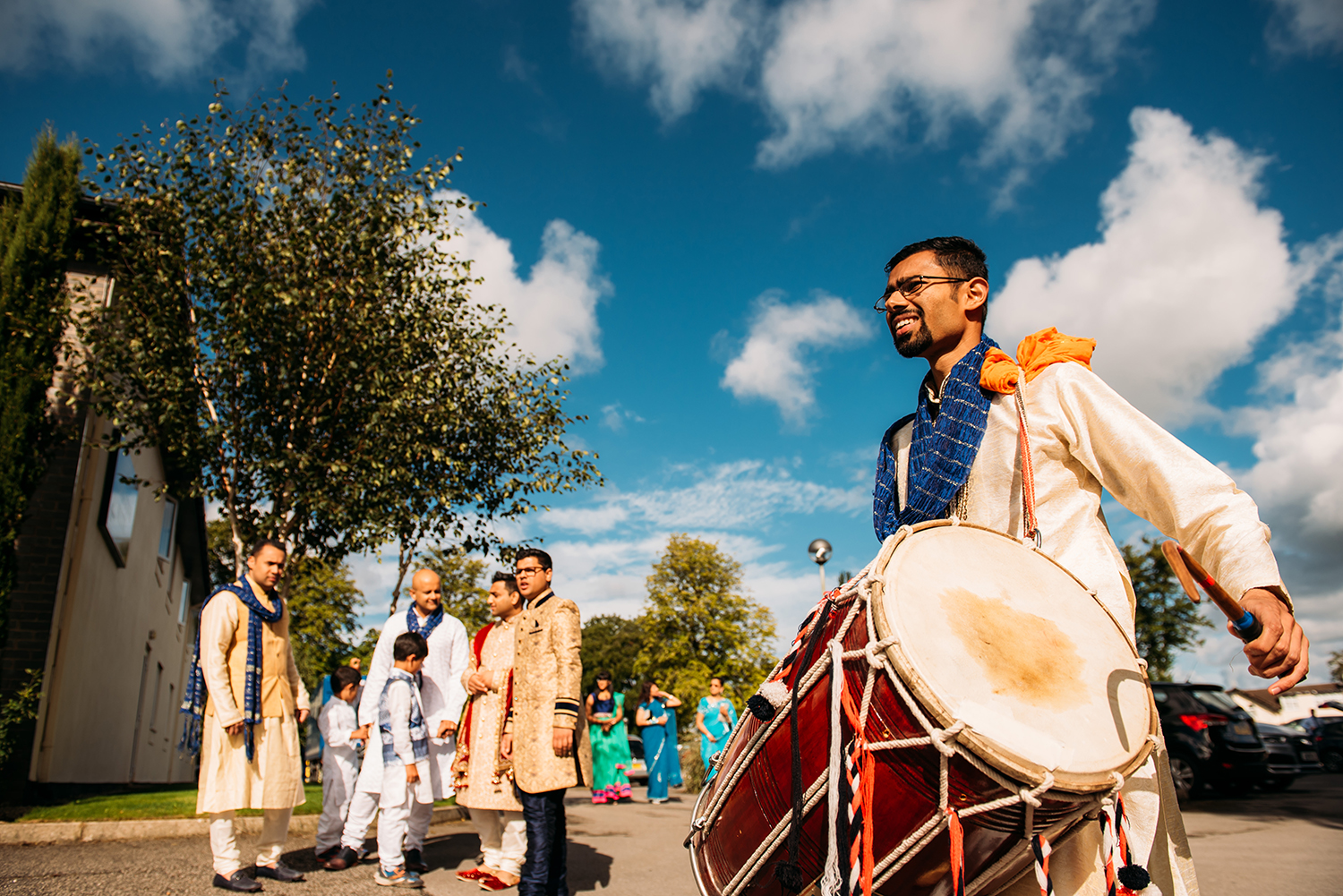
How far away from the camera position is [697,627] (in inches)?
1310

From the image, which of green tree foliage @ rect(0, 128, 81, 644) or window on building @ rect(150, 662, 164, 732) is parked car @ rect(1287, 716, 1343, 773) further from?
window on building @ rect(150, 662, 164, 732)

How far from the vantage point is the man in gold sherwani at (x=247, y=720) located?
15.2 ft

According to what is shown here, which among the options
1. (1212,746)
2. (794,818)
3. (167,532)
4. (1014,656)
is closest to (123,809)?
(794,818)

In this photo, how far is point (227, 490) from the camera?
1040 cm

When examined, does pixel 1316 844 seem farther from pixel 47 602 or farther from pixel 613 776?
pixel 47 602

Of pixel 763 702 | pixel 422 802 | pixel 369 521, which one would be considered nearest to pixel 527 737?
pixel 422 802

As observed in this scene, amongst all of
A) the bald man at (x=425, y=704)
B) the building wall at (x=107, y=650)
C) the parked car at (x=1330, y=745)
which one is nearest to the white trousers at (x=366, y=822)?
the bald man at (x=425, y=704)

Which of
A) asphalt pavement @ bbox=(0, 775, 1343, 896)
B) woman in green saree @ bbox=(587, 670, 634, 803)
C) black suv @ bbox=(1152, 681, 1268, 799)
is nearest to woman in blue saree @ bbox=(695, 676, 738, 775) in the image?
woman in green saree @ bbox=(587, 670, 634, 803)

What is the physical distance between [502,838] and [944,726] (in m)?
4.75

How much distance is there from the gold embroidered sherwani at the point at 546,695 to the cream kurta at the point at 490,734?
26 centimetres

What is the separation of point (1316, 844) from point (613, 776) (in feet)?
29.9

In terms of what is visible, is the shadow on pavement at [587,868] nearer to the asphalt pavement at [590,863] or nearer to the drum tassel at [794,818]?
the asphalt pavement at [590,863]

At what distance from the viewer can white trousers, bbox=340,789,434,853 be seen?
5.80 metres

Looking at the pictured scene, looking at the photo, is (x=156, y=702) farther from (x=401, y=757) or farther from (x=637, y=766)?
(x=401, y=757)
